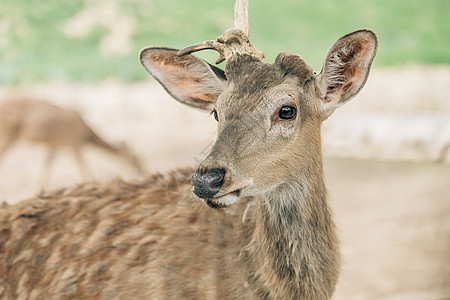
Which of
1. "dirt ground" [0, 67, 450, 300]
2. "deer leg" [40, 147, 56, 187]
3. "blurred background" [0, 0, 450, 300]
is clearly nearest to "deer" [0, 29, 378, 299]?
"dirt ground" [0, 67, 450, 300]

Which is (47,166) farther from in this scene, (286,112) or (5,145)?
(286,112)

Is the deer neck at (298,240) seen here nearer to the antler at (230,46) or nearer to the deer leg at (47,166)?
the antler at (230,46)

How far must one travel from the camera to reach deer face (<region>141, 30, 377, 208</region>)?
8.52 feet

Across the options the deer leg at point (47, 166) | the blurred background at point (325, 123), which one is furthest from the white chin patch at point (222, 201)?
the deer leg at point (47, 166)

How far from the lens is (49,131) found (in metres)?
10.3

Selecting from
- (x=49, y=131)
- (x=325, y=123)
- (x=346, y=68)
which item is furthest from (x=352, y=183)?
(x=346, y=68)

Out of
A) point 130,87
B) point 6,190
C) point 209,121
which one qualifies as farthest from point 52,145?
point 130,87

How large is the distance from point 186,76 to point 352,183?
6.74 meters

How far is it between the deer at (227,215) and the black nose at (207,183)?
0.07ft

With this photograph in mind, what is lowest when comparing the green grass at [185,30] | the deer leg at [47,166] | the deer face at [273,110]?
the deer leg at [47,166]

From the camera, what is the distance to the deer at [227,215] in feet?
9.02

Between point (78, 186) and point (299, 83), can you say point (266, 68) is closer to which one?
point (299, 83)

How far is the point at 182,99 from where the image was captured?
10.4 feet

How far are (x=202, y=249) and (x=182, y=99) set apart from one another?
84cm
